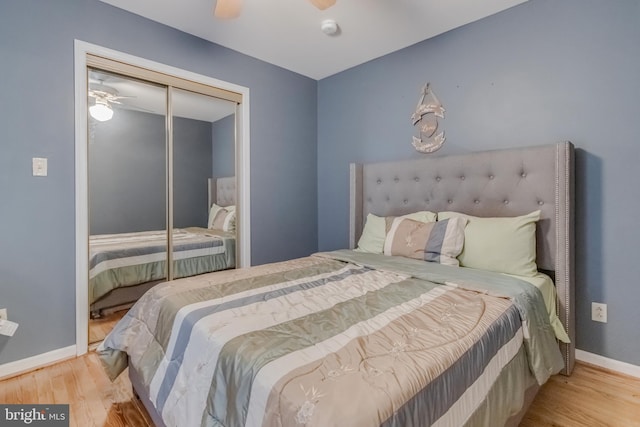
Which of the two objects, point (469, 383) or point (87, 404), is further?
point (87, 404)

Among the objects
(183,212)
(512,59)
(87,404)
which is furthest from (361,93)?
(87,404)

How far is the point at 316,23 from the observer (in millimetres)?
2473

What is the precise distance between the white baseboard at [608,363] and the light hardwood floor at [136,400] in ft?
0.13

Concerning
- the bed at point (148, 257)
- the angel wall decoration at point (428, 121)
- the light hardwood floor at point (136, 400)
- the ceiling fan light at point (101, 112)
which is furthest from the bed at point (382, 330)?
the ceiling fan light at point (101, 112)

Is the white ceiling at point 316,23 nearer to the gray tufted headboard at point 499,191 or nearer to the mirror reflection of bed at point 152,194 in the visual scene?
the mirror reflection of bed at point 152,194

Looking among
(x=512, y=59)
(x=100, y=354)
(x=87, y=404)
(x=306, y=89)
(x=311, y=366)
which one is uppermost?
(x=306, y=89)

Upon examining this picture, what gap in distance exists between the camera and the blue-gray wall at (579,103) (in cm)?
188

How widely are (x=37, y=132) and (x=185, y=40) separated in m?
1.28

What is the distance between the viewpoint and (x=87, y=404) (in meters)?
1.65

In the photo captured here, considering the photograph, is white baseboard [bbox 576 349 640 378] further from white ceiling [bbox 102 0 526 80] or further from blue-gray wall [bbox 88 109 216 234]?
blue-gray wall [bbox 88 109 216 234]

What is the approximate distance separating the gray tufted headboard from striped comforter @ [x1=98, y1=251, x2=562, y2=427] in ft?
1.58

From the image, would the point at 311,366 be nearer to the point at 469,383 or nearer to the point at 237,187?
the point at 469,383

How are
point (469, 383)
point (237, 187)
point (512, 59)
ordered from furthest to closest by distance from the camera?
point (237, 187)
point (512, 59)
point (469, 383)


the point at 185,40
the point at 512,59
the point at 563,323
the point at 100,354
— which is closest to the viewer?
the point at 100,354
